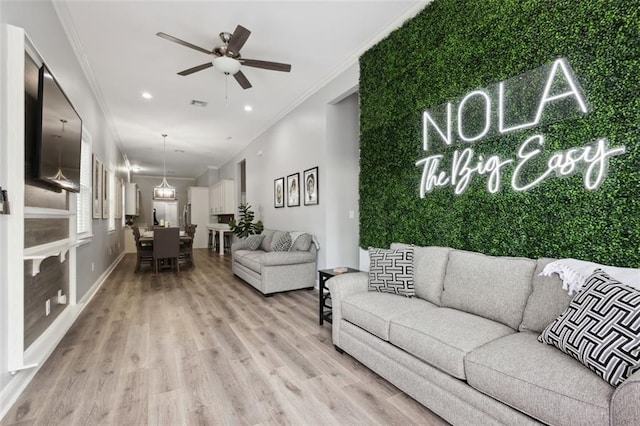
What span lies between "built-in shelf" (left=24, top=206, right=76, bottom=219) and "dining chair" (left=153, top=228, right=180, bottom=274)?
322cm

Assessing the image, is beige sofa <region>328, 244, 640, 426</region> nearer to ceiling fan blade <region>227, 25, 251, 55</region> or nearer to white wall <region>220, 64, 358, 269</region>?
white wall <region>220, 64, 358, 269</region>

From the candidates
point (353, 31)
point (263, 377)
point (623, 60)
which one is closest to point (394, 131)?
point (353, 31)

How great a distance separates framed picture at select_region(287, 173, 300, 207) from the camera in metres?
5.43

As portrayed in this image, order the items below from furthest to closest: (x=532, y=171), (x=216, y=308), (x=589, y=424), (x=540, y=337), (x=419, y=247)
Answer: (x=216, y=308), (x=419, y=247), (x=532, y=171), (x=540, y=337), (x=589, y=424)

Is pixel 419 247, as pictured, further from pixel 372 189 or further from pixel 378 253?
pixel 372 189

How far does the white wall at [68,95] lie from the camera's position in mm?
1833

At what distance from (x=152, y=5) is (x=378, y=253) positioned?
323 centimetres

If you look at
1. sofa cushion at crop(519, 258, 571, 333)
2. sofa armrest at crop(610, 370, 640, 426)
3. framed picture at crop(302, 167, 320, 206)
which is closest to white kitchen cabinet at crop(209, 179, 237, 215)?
framed picture at crop(302, 167, 320, 206)

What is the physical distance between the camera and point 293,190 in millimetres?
5586

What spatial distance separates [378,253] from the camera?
2.87m

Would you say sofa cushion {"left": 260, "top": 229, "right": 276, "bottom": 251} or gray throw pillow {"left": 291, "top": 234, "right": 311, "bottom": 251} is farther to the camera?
sofa cushion {"left": 260, "top": 229, "right": 276, "bottom": 251}

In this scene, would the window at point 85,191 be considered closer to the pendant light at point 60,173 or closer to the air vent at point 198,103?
the pendant light at point 60,173

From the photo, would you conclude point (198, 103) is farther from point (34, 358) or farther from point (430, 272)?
point (430, 272)

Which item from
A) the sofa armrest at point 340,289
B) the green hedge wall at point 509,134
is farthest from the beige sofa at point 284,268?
the sofa armrest at point 340,289
